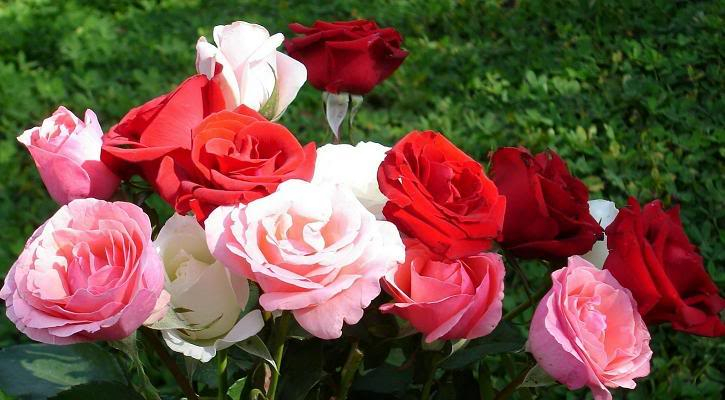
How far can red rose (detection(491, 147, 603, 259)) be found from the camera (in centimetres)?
66

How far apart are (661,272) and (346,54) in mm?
461

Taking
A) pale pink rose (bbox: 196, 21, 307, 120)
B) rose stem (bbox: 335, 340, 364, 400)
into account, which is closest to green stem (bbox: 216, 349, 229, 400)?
rose stem (bbox: 335, 340, 364, 400)

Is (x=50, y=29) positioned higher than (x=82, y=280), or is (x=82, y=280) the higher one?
(x=82, y=280)

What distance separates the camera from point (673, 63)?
9.36 ft

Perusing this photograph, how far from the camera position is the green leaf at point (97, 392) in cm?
75

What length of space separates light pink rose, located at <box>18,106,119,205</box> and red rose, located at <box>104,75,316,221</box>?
0.09 ft

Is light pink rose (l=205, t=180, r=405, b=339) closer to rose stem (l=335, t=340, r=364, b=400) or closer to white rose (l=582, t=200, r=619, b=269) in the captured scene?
rose stem (l=335, t=340, r=364, b=400)

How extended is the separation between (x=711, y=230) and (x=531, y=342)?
152cm

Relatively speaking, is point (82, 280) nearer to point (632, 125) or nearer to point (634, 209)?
point (634, 209)

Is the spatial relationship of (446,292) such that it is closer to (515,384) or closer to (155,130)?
(515,384)

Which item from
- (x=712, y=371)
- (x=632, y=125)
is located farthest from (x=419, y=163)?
(x=632, y=125)

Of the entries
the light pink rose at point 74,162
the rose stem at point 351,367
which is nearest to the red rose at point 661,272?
the rose stem at point 351,367

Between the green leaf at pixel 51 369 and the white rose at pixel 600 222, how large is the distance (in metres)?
0.51

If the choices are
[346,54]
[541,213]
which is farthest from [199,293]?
[346,54]
